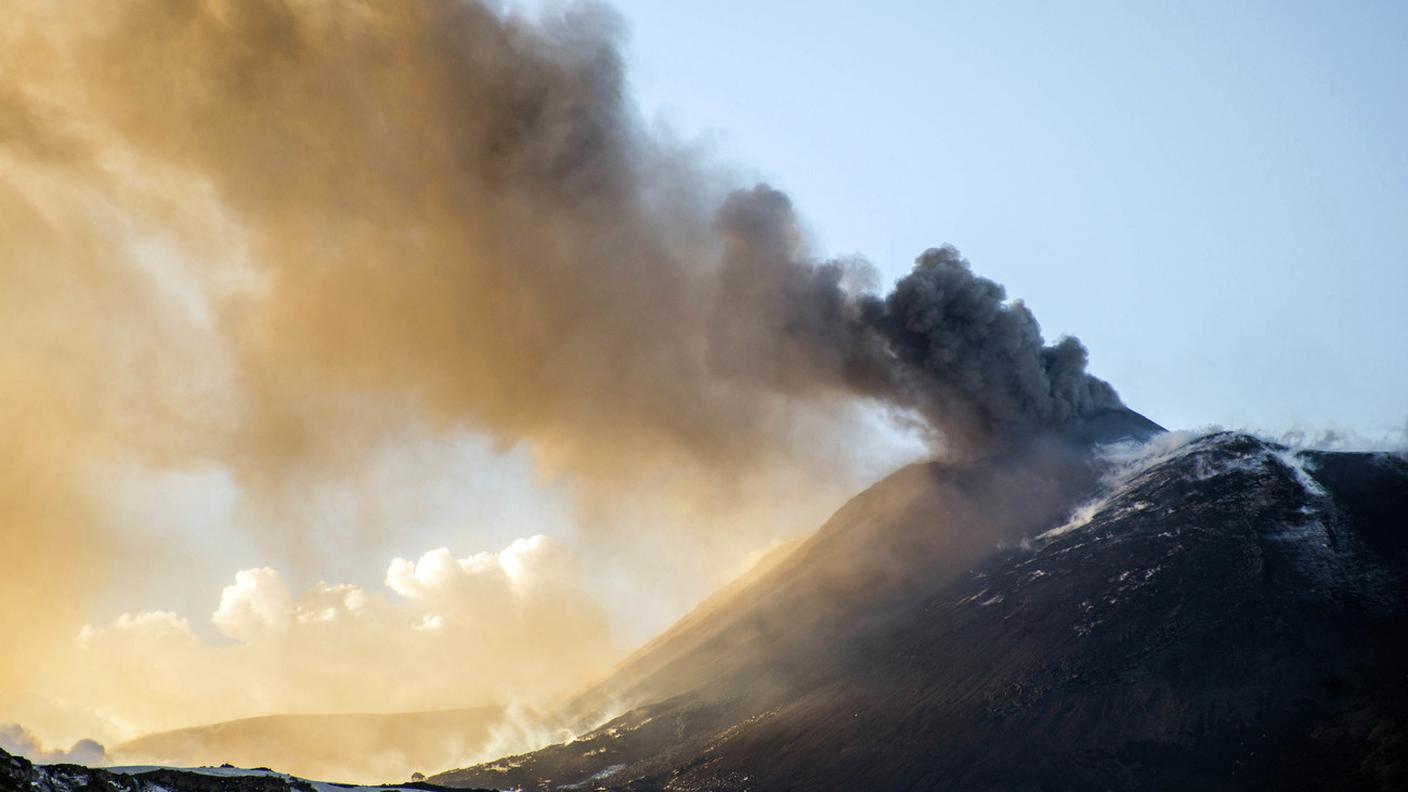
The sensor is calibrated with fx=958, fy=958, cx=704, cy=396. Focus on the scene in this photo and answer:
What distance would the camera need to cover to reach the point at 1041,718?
5484 centimetres

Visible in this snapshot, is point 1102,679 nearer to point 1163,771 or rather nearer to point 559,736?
point 1163,771

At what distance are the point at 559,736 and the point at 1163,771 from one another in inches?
2012

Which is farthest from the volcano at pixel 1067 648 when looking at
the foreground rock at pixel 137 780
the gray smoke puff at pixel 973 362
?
the foreground rock at pixel 137 780

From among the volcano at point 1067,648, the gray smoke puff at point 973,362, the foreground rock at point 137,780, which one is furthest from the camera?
the gray smoke puff at point 973,362

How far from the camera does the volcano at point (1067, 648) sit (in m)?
50.3

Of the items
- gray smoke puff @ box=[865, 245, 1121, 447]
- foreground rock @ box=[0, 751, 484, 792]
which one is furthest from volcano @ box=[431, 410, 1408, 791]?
foreground rock @ box=[0, 751, 484, 792]

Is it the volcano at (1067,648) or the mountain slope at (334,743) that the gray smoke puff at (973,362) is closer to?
the volcano at (1067,648)

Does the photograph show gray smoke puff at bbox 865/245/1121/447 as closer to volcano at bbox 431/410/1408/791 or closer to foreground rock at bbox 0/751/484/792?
volcano at bbox 431/410/1408/791

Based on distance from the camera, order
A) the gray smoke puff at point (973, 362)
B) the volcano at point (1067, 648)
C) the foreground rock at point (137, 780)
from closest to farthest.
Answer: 1. the foreground rock at point (137, 780)
2. the volcano at point (1067, 648)
3. the gray smoke puff at point (973, 362)

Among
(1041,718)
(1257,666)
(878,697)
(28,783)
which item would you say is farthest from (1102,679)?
(28,783)

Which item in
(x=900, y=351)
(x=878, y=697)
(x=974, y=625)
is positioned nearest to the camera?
(x=878, y=697)

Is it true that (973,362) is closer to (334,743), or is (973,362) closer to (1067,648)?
(1067,648)

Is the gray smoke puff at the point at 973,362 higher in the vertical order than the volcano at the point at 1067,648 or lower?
higher

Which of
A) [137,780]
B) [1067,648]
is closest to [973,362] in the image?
[1067,648]
